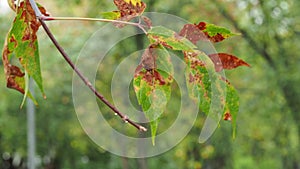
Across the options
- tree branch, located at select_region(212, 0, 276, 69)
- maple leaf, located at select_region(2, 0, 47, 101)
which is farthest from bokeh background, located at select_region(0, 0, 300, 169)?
maple leaf, located at select_region(2, 0, 47, 101)

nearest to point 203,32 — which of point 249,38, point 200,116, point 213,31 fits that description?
point 213,31

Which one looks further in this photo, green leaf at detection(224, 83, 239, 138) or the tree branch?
the tree branch

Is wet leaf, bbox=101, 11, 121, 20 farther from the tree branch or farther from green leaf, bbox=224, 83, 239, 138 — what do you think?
the tree branch

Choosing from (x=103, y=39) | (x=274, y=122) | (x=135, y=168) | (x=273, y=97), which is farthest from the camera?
(x=135, y=168)

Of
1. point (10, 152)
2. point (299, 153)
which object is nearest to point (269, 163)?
point (299, 153)

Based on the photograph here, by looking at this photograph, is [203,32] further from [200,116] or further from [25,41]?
[200,116]

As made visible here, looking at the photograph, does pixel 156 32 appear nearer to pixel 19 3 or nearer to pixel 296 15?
pixel 19 3

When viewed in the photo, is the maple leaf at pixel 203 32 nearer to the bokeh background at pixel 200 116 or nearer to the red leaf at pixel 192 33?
the red leaf at pixel 192 33
